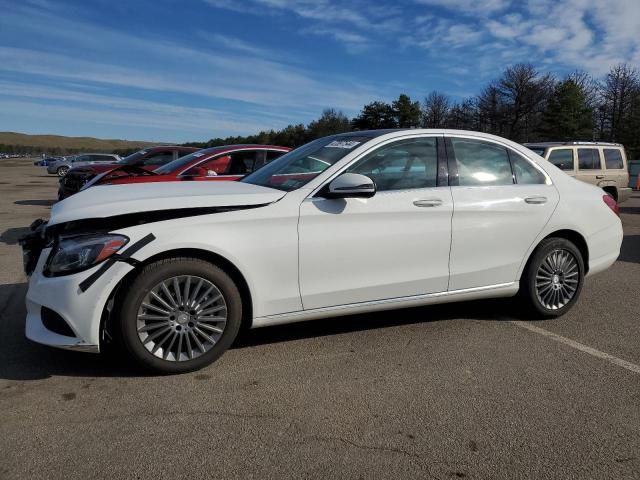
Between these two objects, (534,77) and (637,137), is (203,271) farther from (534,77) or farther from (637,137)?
(534,77)

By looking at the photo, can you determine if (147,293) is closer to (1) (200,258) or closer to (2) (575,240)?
(1) (200,258)

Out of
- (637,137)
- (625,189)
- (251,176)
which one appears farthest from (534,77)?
(251,176)

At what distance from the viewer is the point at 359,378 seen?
3.51m

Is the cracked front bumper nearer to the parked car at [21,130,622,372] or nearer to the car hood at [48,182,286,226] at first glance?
the parked car at [21,130,622,372]

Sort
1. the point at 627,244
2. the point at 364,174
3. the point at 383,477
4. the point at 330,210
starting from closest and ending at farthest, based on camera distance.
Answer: the point at 383,477
the point at 330,210
the point at 364,174
the point at 627,244

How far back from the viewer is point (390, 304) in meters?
4.06

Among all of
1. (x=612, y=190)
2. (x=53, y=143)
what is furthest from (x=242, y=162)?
(x=53, y=143)

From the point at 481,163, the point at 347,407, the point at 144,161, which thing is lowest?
the point at 347,407

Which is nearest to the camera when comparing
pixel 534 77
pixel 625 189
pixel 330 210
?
pixel 330 210

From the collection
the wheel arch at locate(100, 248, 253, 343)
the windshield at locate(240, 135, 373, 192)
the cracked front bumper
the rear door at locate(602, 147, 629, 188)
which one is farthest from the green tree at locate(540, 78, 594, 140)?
the cracked front bumper

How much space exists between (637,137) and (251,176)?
1968 inches

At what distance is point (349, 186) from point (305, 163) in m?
0.78

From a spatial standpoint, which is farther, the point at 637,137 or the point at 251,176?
the point at 637,137

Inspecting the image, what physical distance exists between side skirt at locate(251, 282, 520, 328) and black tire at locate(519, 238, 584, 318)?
100mm
